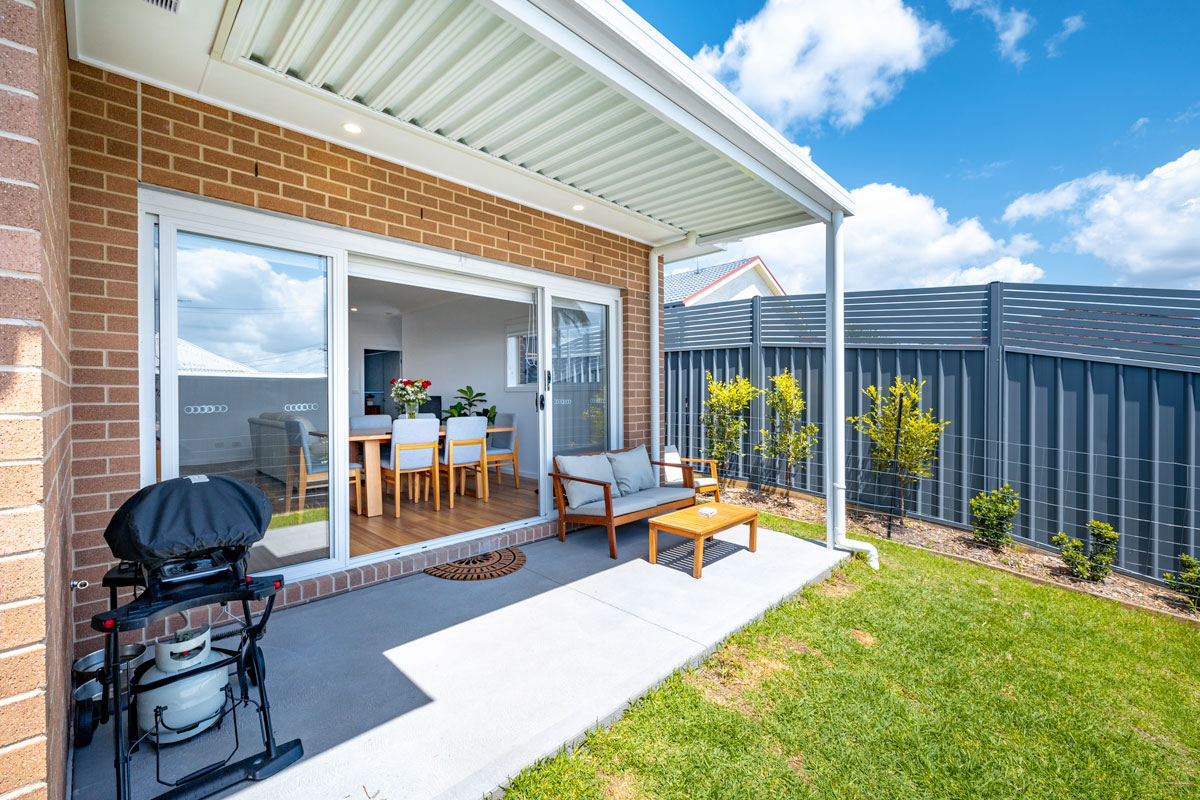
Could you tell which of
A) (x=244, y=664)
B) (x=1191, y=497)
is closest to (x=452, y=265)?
(x=244, y=664)

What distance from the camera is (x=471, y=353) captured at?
880cm

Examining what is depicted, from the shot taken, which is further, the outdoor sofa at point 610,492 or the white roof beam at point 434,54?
the outdoor sofa at point 610,492

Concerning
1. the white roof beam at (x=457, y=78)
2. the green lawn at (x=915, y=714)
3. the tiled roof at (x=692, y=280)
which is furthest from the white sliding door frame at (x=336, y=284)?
the tiled roof at (x=692, y=280)

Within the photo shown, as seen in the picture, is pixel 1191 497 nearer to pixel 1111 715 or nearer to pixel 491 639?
pixel 1111 715

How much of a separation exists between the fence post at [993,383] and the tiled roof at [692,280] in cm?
717

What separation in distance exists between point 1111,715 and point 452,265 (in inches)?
176

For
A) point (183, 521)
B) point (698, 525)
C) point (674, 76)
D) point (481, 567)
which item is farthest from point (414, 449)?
point (674, 76)

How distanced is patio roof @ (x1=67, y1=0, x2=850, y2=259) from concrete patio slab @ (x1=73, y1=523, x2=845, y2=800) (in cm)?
271

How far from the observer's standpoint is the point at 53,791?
45.3 inches

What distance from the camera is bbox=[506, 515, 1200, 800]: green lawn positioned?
184 centimetres

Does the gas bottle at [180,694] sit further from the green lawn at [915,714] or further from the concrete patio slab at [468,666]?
the green lawn at [915,714]

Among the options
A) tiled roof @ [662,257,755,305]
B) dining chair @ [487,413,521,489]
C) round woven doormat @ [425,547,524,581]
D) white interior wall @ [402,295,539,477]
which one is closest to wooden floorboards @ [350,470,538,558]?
round woven doormat @ [425,547,524,581]

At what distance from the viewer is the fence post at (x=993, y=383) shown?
4.72 m

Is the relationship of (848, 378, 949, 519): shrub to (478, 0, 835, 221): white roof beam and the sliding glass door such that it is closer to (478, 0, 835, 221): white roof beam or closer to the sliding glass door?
(478, 0, 835, 221): white roof beam
